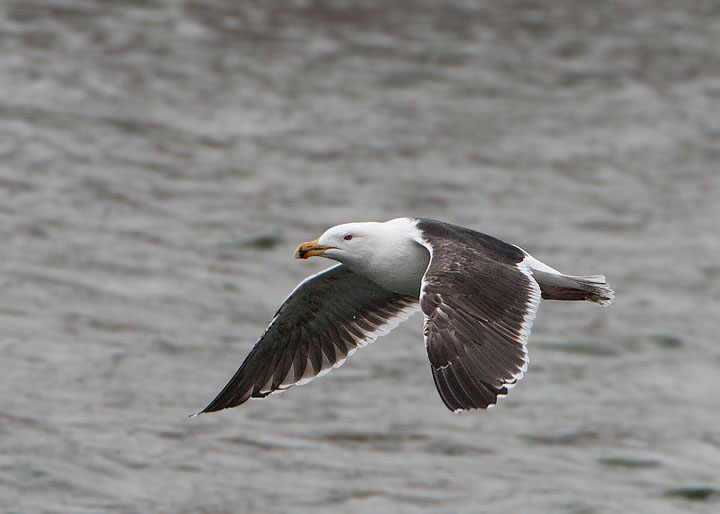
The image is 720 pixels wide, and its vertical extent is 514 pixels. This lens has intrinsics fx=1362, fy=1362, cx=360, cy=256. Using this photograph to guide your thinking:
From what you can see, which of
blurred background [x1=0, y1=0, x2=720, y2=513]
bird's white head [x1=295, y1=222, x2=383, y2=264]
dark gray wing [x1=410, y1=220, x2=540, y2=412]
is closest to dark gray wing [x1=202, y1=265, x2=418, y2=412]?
bird's white head [x1=295, y1=222, x2=383, y2=264]

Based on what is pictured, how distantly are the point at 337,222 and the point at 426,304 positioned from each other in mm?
12411

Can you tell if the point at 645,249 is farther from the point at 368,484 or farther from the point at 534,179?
the point at 368,484

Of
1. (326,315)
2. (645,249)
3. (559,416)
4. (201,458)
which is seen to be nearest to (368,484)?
(201,458)

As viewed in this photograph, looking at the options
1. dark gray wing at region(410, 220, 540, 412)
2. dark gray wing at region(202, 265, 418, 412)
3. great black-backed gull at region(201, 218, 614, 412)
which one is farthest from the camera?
dark gray wing at region(202, 265, 418, 412)

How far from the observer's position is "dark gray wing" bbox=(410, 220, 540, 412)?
823cm

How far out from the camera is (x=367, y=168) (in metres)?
22.6

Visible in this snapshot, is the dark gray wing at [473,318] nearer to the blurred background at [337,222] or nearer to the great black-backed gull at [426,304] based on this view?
the great black-backed gull at [426,304]

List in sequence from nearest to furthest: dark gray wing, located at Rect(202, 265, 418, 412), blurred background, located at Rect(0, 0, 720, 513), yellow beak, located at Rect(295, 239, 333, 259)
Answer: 1. yellow beak, located at Rect(295, 239, 333, 259)
2. dark gray wing, located at Rect(202, 265, 418, 412)
3. blurred background, located at Rect(0, 0, 720, 513)

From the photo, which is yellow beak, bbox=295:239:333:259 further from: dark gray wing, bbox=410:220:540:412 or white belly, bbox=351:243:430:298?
dark gray wing, bbox=410:220:540:412

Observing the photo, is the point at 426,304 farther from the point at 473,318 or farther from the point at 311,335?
the point at 311,335

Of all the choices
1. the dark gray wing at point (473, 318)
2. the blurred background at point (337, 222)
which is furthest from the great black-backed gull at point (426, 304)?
the blurred background at point (337, 222)

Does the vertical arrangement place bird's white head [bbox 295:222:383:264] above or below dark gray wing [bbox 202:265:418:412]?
above

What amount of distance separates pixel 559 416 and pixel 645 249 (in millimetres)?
4988

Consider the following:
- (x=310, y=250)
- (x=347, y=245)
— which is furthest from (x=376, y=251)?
(x=310, y=250)
